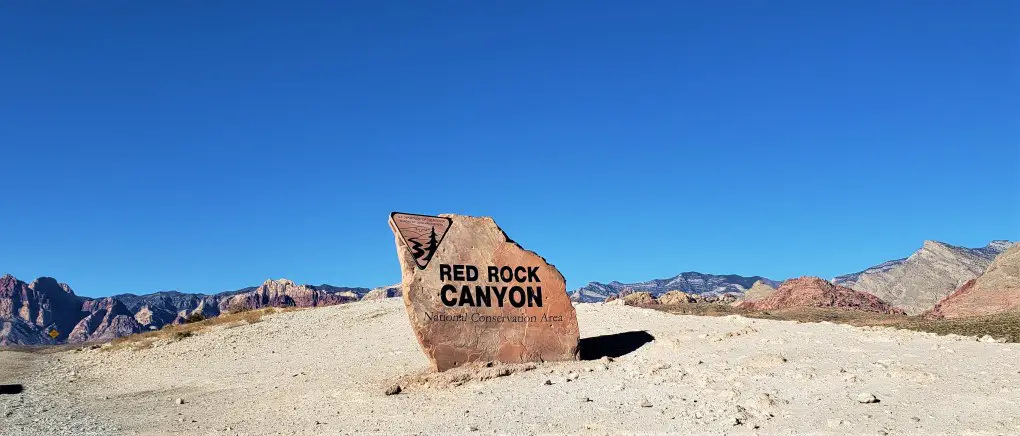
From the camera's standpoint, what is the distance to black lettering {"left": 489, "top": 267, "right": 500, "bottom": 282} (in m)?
12.8

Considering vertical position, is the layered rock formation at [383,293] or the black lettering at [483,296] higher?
the layered rock formation at [383,293]

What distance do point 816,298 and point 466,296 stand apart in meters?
17.1

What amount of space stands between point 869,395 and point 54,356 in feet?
87.0

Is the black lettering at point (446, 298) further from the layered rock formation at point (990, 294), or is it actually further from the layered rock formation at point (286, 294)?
the layered rock formation at point (286, 294)

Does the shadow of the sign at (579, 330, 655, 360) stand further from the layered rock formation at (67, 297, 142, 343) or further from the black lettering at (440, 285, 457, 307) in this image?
the layered rock formation at (67, 297, 142, 343)

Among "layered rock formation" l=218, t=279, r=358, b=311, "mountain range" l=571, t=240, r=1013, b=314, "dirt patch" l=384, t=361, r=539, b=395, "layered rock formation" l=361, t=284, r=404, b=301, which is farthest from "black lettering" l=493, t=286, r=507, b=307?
"layered rock formation" l=218, t=279, r=358, b=311

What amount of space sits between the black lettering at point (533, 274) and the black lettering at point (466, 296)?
129 cm

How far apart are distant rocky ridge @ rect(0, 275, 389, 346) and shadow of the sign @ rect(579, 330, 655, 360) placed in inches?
3526

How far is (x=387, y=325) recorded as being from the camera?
21.8m

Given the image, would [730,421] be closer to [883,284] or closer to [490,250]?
[490,250]

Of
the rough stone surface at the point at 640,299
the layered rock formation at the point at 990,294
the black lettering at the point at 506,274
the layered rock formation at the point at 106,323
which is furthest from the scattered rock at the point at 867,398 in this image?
the layered rock formation at the point at 106,323

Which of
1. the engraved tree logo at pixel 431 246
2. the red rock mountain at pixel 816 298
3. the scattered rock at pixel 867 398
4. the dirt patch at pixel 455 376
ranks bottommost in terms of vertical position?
the scattered rock at pixel 867 398

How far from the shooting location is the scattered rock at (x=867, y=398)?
8.02 meters

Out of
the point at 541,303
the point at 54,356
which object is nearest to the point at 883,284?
the point at 541,303
